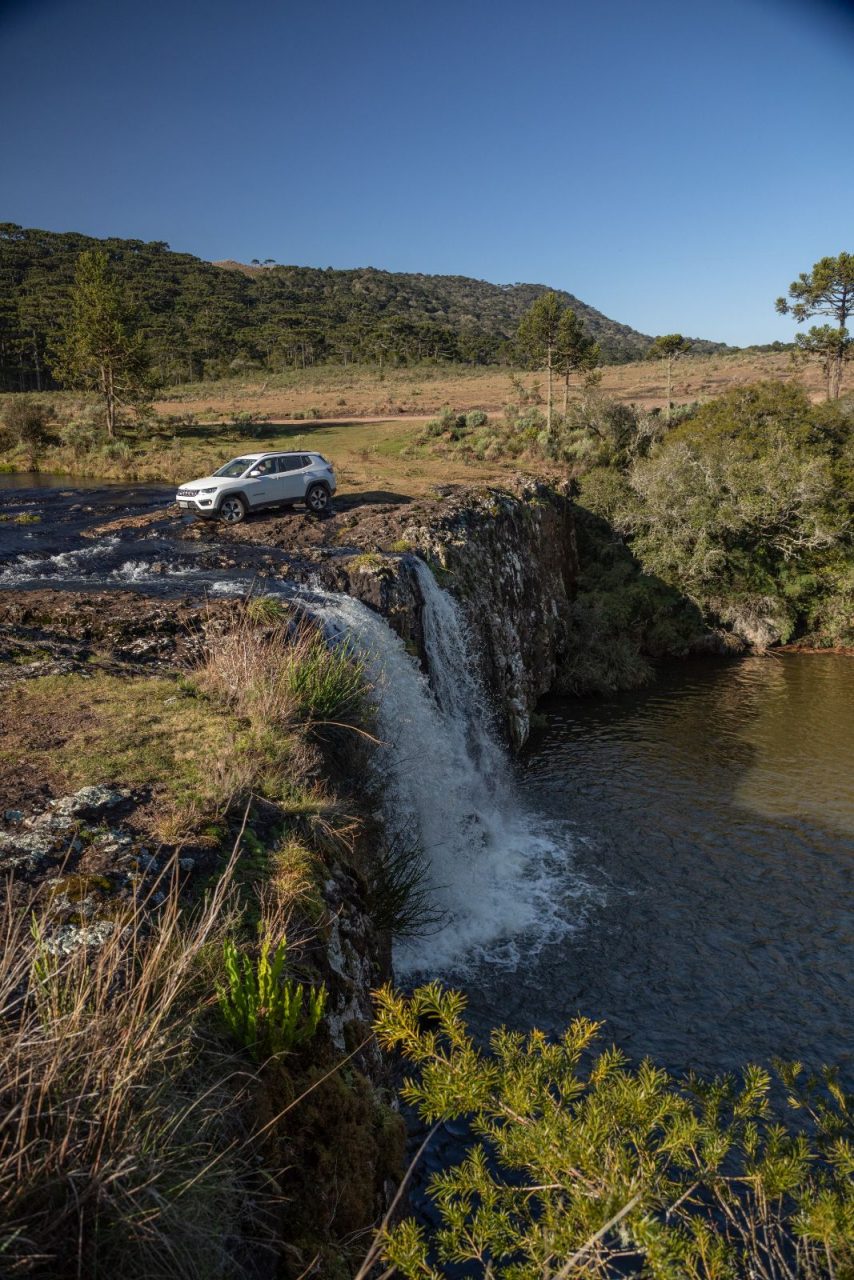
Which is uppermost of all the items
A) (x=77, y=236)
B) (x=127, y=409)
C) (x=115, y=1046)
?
(x=77, y=236)

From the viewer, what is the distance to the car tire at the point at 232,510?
19897mm

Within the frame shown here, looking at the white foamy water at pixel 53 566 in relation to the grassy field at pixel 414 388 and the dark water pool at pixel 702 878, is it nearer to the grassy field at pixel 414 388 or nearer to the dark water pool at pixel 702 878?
the dark water pool at pixel 702 878

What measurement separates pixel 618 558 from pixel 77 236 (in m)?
136

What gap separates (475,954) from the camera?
1045cm

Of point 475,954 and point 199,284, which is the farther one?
point 199,284

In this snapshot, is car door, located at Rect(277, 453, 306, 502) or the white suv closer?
the white suv

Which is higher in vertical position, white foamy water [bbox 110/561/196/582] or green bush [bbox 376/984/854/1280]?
white foamy water [bbox 110/561/196/582]

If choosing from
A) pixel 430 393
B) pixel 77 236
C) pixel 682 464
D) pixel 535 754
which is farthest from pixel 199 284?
pixel 535 754

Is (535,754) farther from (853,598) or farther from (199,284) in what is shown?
(199,284)

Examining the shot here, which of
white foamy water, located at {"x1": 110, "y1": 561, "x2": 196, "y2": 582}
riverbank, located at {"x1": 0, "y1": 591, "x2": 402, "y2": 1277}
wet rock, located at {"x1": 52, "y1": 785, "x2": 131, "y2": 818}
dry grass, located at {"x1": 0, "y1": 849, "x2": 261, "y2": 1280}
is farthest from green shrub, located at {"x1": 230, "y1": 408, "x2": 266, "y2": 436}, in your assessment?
dry grass, located at {"x1": 0, "y1": 849, "x2": 261, "y2": 1280}

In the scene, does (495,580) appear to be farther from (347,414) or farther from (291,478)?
(347,414)

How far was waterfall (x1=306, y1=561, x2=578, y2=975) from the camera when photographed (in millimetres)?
10586

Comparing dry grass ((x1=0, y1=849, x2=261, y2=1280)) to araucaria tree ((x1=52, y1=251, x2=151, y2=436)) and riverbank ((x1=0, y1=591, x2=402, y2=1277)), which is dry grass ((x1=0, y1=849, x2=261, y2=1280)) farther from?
araucaria tree ((x1=52, y1=251, x2=151, y2=436))

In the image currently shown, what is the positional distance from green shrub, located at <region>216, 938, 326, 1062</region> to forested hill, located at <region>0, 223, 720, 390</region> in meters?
59.7
